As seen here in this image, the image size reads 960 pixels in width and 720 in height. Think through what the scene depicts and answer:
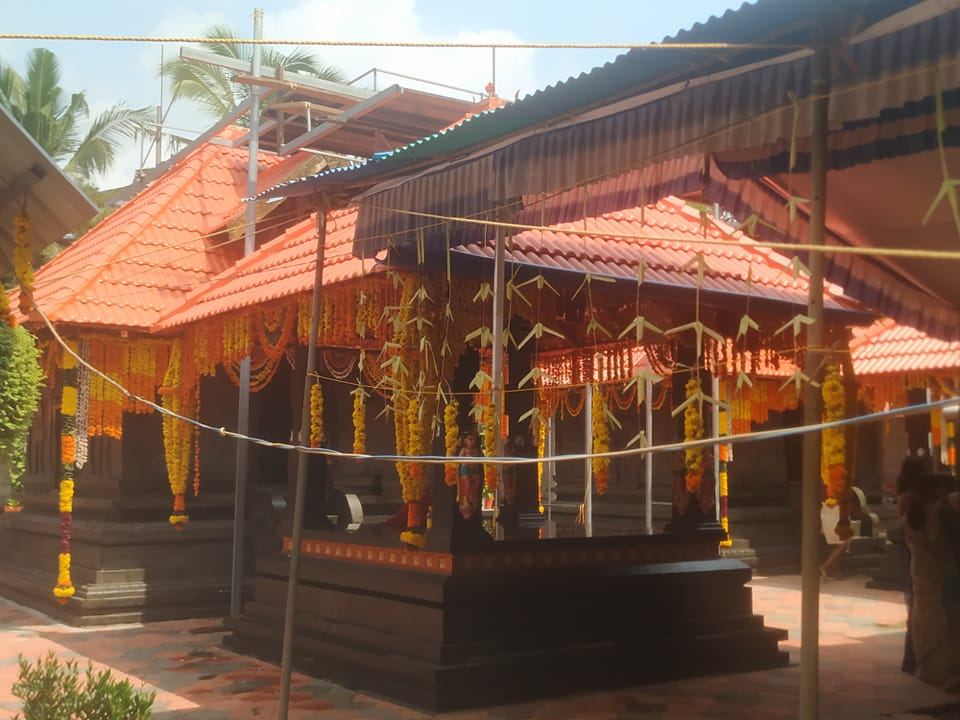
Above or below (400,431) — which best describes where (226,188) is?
above

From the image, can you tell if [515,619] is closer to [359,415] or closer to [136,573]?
[359,415]

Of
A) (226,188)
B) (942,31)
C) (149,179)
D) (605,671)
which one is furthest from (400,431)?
(149,179)

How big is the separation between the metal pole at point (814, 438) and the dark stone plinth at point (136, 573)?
Answer: 326 inches

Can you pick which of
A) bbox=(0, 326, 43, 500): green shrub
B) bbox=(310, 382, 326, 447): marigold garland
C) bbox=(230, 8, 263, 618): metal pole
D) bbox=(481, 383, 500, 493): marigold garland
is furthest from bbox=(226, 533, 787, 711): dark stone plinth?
bbox=(0, 326, 43, 500): green shrub

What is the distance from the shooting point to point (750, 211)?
6098mm

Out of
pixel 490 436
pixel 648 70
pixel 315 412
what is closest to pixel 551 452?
pixel 315 412

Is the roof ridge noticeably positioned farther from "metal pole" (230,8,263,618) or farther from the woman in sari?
the woman in sari

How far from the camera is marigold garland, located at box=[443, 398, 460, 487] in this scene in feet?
22.8

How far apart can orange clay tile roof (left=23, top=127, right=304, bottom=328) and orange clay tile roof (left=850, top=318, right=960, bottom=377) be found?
20.2 feet

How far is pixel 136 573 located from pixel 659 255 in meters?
6.32

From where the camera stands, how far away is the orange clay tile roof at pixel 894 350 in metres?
7.22

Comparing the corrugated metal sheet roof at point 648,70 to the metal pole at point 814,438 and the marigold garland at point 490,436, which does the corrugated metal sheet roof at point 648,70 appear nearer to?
the metal pole at point 814,438

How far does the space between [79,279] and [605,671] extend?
21.7 ft

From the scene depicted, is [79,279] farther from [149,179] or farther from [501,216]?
[501,216]
